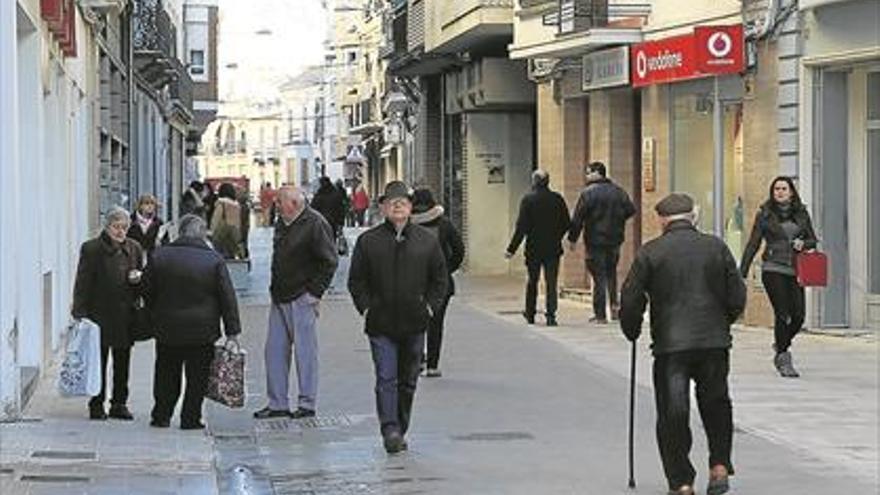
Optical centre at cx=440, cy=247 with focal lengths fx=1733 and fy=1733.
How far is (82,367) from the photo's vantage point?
507 inches

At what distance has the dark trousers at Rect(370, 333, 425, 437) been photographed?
1184 cm

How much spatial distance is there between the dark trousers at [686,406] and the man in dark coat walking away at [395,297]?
7.78 ft

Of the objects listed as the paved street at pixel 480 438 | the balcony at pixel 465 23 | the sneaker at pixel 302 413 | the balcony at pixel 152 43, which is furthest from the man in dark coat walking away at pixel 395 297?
the balcony at pixel 152 43

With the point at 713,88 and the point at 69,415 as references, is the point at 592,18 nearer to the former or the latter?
the point at 713,88

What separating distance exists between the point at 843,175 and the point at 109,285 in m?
9.71

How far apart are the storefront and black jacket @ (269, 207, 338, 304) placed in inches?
313

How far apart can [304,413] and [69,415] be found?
1.84 m

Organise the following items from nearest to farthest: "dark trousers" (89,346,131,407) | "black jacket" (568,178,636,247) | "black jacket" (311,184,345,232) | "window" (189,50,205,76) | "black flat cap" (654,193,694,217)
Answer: "black flat cap" (654,193,694,217) → "dark trousers" (89,346,131,407) → "black jacket" (568,178,636,247) → "black jacket" (311,184,345,232) → "window" (189,50,205,76)

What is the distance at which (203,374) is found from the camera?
510 inches

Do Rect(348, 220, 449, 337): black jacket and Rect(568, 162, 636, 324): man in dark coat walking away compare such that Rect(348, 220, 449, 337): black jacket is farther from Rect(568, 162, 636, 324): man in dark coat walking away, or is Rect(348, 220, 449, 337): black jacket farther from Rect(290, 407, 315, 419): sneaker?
Rect(568, 162, 636, 324): man in dark coat walking away

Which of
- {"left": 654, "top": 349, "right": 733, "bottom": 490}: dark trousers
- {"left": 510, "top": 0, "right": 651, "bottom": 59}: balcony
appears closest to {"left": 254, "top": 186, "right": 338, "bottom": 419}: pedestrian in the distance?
{"left": 654, "top": 349, "right": 733, "bottom": 490}: dark trousers

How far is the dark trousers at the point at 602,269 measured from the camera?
2142 cm

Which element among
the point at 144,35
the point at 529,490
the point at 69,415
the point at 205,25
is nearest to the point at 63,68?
the point at 69,415

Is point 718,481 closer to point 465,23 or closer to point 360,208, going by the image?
point 465,23
